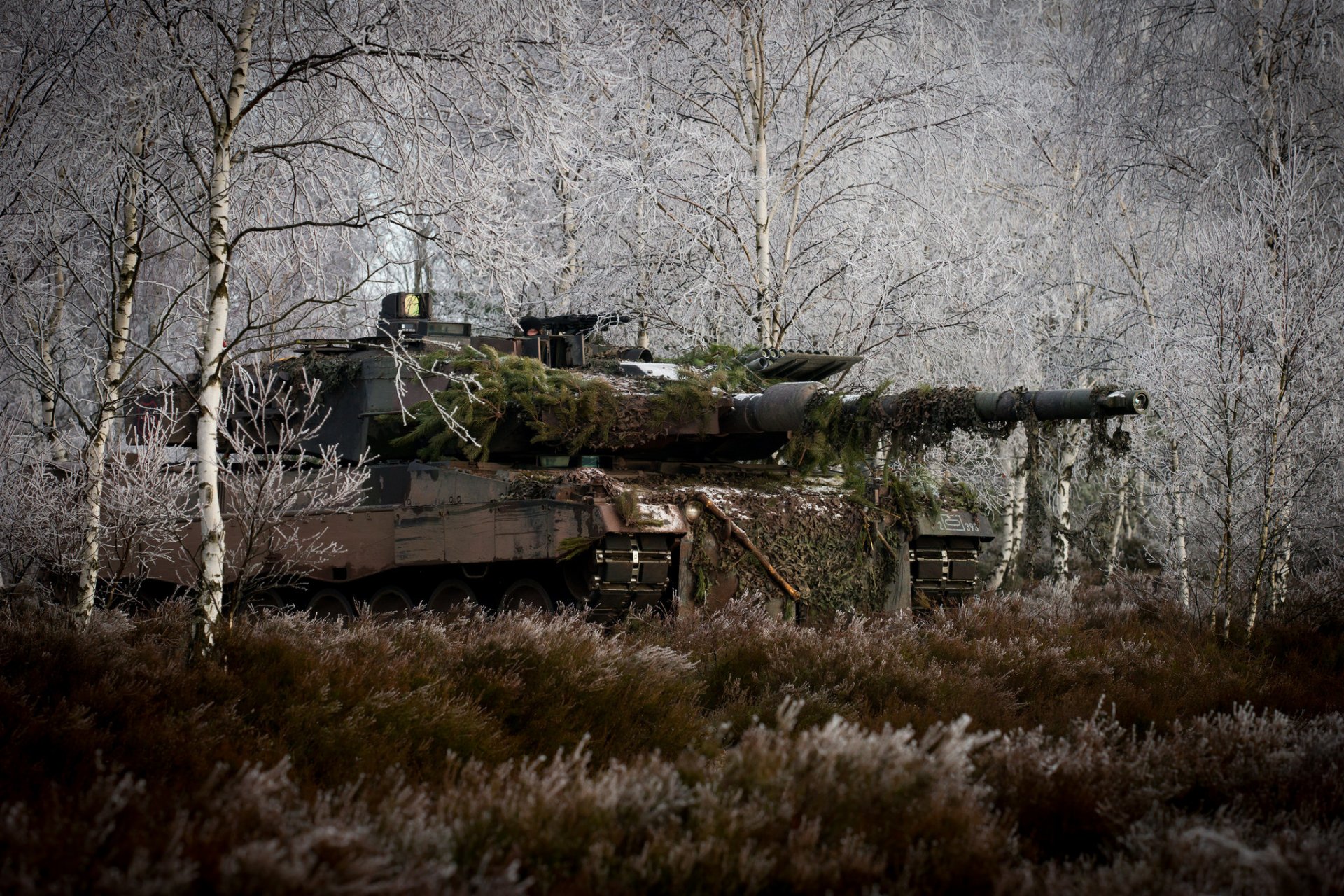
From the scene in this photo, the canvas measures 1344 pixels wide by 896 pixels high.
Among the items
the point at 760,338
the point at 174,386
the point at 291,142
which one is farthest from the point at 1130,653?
the point at 174,386

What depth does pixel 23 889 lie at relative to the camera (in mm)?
→ 2896

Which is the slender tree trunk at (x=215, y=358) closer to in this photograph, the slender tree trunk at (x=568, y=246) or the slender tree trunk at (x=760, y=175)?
the slender tree trunk at (x=760, y=175)

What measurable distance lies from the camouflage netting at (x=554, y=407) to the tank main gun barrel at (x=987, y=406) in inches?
14.7

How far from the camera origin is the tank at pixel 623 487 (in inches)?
342

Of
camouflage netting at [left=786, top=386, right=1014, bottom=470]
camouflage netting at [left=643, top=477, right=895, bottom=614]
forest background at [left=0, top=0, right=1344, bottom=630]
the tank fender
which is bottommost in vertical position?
camouflage netting at [left=643, top=477, right=895, bottom=614]

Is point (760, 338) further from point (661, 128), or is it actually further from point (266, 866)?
point (266, 866)

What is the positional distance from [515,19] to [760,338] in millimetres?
5885

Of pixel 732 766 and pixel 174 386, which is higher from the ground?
pixel 174 386

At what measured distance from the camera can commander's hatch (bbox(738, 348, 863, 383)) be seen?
9938mm

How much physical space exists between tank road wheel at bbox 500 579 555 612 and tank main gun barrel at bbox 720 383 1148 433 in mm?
2116

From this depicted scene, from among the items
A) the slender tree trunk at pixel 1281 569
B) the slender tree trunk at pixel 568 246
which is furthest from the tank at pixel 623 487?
the slender tree trunk at pixel 568 246

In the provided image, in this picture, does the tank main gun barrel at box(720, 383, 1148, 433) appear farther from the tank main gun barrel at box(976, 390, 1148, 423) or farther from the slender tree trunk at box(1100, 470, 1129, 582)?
the slender tree trunk at box(1100, 470, 1129, 582)

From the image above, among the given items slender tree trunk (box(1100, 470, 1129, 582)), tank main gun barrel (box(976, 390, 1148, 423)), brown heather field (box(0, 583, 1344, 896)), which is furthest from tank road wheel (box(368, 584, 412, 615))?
slender tree trunk (box(1100, 470, 1129, 582))

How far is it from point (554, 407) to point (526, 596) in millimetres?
1858
